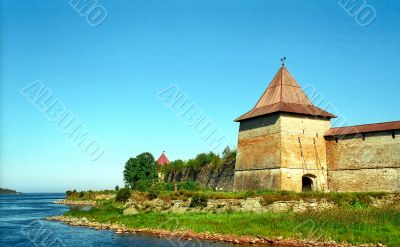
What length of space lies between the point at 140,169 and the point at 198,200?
23325 mm

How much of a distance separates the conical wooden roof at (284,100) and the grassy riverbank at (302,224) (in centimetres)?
Answer: 762

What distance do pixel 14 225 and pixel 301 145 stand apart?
19.5 metres

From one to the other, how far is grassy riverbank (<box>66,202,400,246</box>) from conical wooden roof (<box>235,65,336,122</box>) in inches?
300

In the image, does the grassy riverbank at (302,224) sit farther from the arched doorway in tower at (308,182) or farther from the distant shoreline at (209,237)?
the arched doorway in tower at (308,182)

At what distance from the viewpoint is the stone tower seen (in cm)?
2545

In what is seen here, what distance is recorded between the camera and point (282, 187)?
24.8m

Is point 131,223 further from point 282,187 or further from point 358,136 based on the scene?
point 358,136

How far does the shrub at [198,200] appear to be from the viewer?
24453 millimetres

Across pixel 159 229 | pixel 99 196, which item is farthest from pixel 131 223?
pixel 99 196

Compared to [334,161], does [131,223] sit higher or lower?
lower

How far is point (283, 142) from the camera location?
25.4 metres

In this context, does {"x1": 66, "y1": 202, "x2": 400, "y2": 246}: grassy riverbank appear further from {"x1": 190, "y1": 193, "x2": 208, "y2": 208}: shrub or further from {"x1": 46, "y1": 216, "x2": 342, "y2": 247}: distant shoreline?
{"x1": 190, "y1": 193, "x2": 208, "y2": 208}: shrub

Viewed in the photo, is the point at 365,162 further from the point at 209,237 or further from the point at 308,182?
the point at 209,237

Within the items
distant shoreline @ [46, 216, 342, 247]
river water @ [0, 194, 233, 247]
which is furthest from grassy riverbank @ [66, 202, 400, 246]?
river water @ [0, 194, 233, 247]
